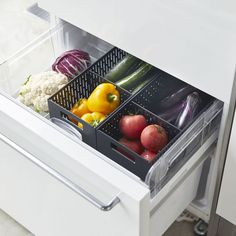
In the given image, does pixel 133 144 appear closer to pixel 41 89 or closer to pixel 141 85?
pixel 141 85

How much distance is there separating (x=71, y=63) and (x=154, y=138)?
30cm

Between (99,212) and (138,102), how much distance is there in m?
0.26

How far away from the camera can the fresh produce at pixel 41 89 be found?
1.24 m

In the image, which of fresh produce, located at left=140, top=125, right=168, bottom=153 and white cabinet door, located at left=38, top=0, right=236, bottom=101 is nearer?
white cabinet door, located at left=38, top=0, right=236, bottom=101

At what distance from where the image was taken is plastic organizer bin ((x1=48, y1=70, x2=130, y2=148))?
1.10m

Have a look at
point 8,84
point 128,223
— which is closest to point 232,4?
point 128,223

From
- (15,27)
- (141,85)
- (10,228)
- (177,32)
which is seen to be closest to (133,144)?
(141,85)

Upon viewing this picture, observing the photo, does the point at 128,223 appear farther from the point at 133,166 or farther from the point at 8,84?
the point at 8,84

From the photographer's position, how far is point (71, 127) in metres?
1.12

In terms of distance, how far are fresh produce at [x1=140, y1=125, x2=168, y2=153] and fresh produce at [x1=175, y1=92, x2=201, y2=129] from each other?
0.17 feet

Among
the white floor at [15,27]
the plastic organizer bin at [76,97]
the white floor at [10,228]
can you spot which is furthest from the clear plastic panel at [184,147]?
the white floor at [15,27]

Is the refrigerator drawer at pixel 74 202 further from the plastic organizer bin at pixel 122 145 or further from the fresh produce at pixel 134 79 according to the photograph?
the fresh produce at pixel 134 79

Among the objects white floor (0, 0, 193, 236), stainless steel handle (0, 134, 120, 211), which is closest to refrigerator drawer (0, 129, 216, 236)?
stainless steel handle (0, 134, 120, 211)

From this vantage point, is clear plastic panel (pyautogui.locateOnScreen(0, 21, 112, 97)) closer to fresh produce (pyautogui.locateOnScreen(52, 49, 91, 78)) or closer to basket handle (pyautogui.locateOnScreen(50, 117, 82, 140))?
fresh produce (pyautogui.locateOnScreen(52, 49, 91, 78))
